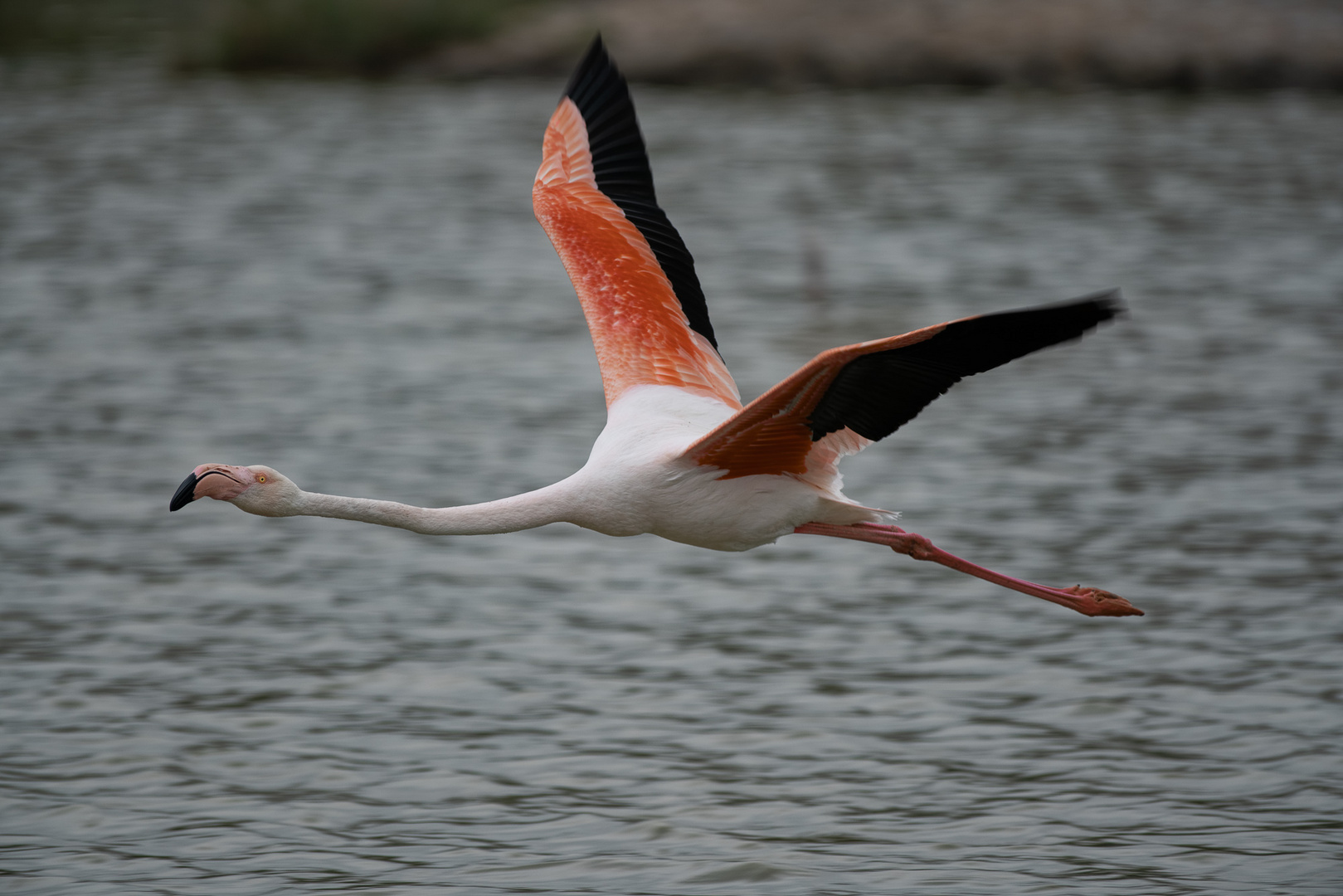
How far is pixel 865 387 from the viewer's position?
22.8 feet

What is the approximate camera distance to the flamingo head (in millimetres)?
6941

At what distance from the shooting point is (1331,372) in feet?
57.5

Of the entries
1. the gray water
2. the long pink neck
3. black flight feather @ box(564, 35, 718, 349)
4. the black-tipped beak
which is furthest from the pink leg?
the black-tipped beak

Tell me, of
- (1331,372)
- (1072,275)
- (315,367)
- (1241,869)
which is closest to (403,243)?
(315,367)

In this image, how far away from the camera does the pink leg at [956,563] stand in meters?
8.20

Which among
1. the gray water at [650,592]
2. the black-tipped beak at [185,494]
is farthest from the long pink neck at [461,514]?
the gray water at [650,592]

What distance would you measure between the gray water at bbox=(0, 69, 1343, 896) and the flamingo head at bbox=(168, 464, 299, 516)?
180 cm

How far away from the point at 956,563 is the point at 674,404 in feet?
4.91

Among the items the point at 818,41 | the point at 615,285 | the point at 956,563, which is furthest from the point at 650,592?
the point at 818,41

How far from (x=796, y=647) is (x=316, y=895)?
13.1 ft

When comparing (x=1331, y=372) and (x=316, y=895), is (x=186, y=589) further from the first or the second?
(x=1331, y=372)

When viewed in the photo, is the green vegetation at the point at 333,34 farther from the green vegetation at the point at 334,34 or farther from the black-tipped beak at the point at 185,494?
the black-tipped beak at the point at 185,494

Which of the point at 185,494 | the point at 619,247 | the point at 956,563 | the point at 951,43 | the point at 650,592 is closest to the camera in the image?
the point at 185,494

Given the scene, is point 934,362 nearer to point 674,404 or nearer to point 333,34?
point 674,404
